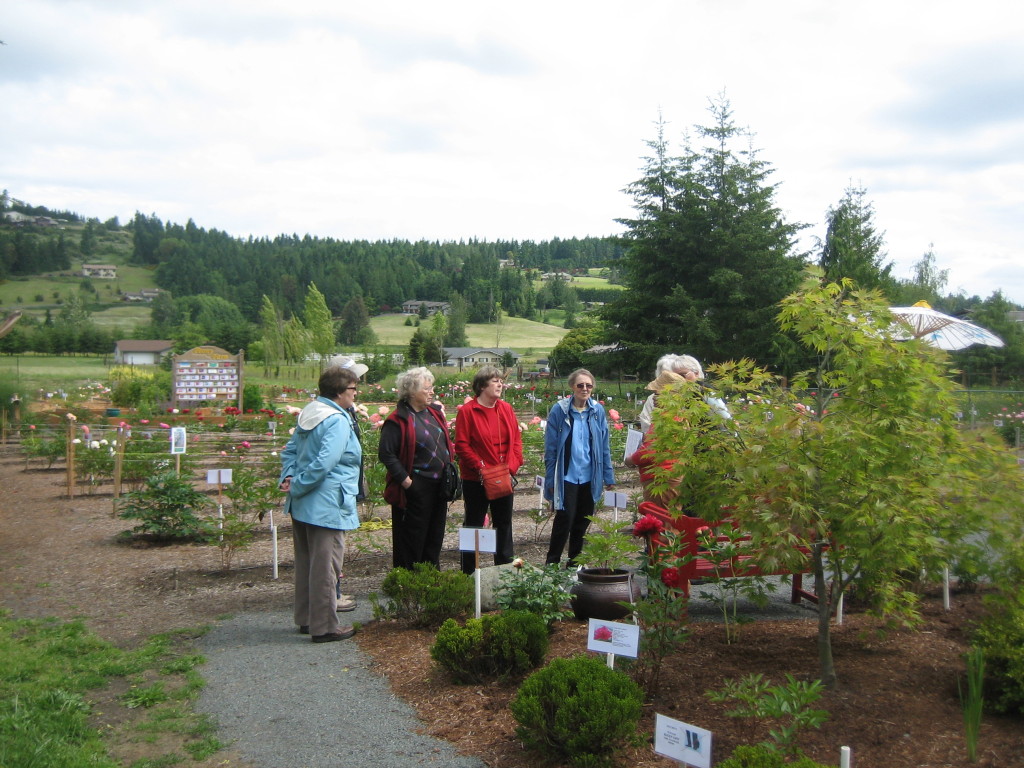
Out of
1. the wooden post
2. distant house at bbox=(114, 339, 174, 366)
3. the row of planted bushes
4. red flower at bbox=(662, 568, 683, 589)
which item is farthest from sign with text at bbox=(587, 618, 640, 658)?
distant house at bbox=(114, 339, 174, 366)

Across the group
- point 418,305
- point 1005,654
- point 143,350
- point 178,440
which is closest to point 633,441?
point 1005,654

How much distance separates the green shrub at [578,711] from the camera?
10.5ft

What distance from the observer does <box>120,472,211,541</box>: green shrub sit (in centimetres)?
863

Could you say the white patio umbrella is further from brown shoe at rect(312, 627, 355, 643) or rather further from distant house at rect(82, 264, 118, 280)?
distant house at rect(82, 264, 118, 280)

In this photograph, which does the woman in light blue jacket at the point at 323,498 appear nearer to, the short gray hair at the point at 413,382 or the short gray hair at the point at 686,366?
the short gray hair at the point at 413,382

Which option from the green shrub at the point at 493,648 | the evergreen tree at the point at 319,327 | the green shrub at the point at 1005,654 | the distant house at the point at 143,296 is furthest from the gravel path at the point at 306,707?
the distant house at the point at 143,296

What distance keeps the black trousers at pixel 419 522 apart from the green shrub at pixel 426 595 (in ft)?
1.58

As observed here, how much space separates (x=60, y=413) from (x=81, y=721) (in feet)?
62.6

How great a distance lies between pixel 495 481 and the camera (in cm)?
615

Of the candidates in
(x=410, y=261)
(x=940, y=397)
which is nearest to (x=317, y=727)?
(x=940, y=397)

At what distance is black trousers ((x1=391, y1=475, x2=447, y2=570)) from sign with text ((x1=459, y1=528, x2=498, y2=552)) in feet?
2.61

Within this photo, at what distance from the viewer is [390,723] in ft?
12.9

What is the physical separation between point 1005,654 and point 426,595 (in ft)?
10.6

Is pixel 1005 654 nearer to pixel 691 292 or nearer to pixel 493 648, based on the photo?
pixel 493 648
